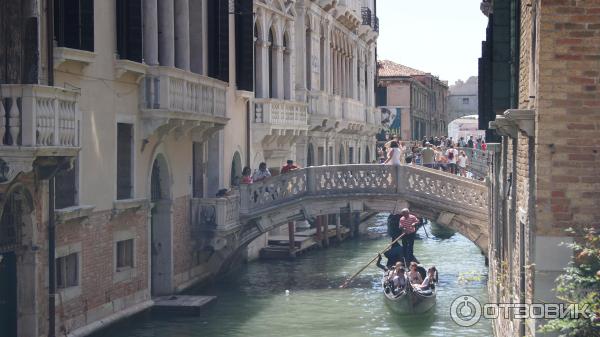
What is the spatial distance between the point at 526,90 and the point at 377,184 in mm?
13150

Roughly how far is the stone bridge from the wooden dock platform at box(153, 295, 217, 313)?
11.0ft

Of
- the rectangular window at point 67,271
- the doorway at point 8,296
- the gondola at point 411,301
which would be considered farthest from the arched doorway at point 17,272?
the gondola at point 411,301

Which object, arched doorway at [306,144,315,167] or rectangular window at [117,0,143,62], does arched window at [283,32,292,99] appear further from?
rectangular window at [117,0,143,62]

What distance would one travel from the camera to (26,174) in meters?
14.5

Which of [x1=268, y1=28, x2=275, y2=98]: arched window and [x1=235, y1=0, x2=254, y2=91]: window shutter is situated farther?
[x1=268, y1=28, x2=275, y2=98]: arched window

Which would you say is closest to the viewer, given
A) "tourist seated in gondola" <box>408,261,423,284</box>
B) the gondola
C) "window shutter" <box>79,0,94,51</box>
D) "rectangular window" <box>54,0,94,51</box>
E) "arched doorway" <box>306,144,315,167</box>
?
"rectangular window" <box>54,0,94,51</box>

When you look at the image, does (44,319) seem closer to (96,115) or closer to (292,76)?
(96,115)

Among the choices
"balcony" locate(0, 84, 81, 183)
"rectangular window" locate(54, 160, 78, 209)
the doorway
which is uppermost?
"balcony" locate(0, 84, 81, 183)

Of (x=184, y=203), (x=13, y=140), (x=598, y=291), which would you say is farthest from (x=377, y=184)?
(x=598, y=291)

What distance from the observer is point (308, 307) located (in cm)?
2169

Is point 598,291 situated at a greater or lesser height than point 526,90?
lesser

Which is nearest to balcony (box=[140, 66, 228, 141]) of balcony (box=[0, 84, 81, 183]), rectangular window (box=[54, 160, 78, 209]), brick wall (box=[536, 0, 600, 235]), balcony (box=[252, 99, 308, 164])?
rectangular window (box=[54, 160, 78, 209])

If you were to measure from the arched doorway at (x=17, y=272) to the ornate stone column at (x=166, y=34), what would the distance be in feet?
19.7

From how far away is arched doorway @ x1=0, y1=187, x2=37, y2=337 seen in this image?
14625 mm
